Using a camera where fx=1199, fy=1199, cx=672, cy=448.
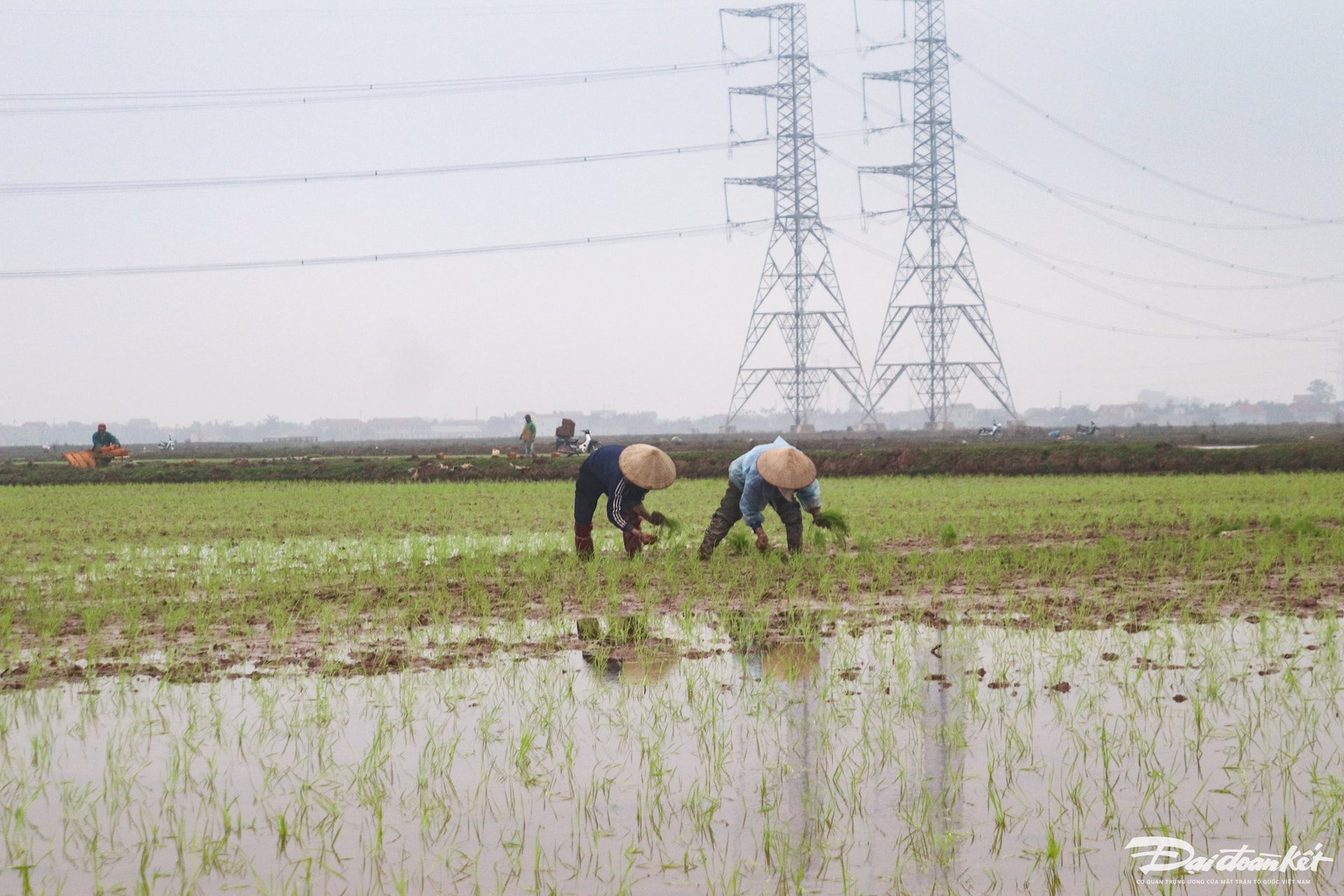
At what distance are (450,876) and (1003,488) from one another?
53.5 ft

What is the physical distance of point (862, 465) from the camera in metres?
24.0

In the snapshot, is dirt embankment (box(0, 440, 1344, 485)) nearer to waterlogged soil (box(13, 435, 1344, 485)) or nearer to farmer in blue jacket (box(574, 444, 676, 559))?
waterlogged soil (box(13, 435, 1344, 485))

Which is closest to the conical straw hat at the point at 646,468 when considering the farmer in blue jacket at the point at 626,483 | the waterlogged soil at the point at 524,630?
the farmer in blue jacket at the point at 626,483

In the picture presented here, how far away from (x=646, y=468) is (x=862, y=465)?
16.2 metres

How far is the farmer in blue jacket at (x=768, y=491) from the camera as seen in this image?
8.18 m

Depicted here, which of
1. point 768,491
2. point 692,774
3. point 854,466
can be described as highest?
point 768,491

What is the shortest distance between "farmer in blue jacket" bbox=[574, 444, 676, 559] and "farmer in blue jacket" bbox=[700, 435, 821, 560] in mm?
501

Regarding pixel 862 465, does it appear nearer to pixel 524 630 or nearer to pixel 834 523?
pixel 834 523

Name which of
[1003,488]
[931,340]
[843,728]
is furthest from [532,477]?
[931,340]

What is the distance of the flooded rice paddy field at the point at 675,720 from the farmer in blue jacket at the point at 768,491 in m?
0.27

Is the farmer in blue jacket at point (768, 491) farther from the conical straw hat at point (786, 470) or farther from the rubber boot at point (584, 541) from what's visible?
the rubber boot at point (584, 541)

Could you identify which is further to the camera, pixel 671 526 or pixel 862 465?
pixel 862 465

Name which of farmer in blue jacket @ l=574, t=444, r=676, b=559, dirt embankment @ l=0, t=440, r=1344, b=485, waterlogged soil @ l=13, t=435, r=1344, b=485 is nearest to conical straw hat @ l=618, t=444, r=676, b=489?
farmer in blue jacket @ l=574, t=444, r=676, b=559

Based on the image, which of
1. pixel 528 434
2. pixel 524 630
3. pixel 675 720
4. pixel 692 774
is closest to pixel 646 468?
pixel 524 630
